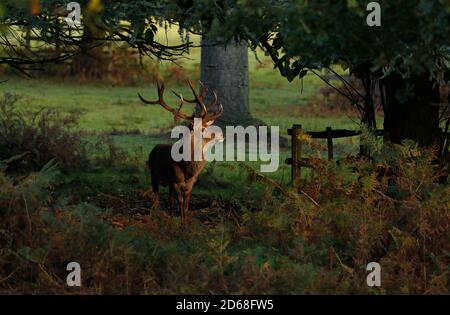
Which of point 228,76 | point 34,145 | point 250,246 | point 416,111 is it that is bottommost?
point 250,246

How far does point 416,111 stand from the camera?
14.1 metres

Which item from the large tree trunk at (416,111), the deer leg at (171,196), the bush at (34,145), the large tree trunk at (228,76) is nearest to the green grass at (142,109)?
the bush at (34,145)

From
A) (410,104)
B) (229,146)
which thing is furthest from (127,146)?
(410,104)

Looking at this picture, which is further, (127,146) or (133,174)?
(127,146)

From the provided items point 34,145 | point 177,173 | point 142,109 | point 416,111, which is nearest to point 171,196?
point 177,173

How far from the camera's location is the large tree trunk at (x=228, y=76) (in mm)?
24297

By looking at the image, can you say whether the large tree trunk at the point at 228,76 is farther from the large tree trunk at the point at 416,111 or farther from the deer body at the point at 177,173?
the large tree trunk at the point at 416,111

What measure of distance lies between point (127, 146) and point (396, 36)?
17.1m

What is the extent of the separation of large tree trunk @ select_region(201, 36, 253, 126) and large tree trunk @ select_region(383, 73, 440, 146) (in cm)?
1016

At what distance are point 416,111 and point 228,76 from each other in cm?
1074

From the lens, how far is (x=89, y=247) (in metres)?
9.45

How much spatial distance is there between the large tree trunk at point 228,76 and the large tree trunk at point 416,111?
33.3ft

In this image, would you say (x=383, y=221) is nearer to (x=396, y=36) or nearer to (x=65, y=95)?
(x=396, y=36)

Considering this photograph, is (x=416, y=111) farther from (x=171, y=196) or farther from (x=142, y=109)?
(x=142, y=109)
